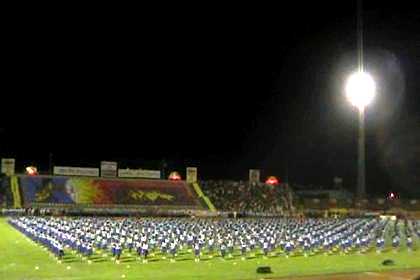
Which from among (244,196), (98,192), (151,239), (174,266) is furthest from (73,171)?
(174,266)

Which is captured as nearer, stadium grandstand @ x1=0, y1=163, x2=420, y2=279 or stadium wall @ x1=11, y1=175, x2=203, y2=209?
stadium grandstand @ x1=0, y1=163, x2=420, y2=279

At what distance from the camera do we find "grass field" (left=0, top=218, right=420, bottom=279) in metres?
21.4

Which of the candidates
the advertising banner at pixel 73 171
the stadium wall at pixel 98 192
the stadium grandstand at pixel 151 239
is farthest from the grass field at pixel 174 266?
the advertising banner at pixel 73 171

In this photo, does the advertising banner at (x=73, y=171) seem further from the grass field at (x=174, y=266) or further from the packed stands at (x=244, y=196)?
the grass field at (x=174, y=266)

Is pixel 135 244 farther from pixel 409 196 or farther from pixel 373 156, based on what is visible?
pixel 409 196

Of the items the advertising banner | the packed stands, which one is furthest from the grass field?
the packed stands

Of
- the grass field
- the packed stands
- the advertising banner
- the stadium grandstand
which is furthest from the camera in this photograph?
the packed stands

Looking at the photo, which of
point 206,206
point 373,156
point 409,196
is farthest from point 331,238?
point 409,196

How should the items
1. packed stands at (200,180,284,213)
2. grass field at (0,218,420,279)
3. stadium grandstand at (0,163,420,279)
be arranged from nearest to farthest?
1. grass field at (0,218,420,279)
2. stadium grandstand at (0,163,420,279)
3. packed stands at (200,180,284,213)

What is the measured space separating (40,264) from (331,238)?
18039 millimetres

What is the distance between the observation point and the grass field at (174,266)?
21375 mm

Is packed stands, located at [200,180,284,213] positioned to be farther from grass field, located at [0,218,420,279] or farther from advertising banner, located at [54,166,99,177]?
grass field, located at [0,218,420,279]

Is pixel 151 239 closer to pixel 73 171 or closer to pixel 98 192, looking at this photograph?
pixel 98 192

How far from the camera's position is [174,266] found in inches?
949
